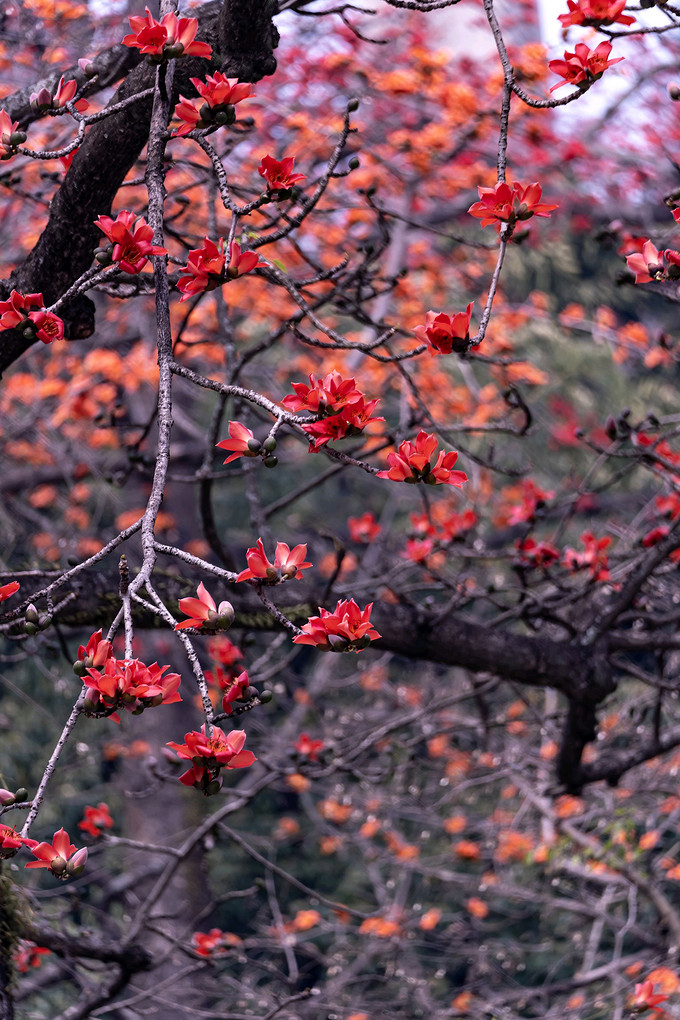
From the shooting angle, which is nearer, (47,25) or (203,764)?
(203,764)

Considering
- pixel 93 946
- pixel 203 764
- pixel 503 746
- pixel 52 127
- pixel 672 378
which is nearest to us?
pixel 203 764

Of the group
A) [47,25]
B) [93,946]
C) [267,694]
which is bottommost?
[93,946]

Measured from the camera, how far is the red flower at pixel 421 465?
4.35ft

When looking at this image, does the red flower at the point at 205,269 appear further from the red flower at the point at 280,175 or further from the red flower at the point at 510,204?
the red flower at the point at 510,204

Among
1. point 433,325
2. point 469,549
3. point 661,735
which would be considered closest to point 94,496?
point 469,549

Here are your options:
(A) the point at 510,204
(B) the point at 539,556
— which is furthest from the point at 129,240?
(B) the point at 539,556

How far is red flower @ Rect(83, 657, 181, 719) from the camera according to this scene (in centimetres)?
117

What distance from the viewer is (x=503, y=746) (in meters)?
5.39

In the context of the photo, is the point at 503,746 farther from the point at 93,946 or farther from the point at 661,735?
the point at 93,946

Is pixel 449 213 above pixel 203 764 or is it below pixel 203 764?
below

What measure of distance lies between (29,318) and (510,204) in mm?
833

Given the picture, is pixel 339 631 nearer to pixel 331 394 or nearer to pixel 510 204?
pixel 331 394

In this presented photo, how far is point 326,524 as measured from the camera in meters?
5.93

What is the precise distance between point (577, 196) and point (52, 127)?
17.3 ft
